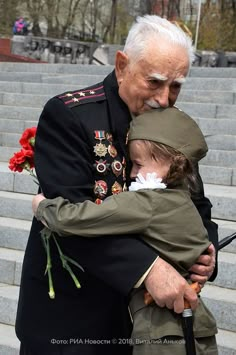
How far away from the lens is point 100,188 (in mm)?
2018

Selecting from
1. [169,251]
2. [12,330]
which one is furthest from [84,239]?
[12,330]

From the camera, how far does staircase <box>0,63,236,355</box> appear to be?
4238 millimetres

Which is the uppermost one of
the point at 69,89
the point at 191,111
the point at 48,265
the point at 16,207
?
the point at 48,265

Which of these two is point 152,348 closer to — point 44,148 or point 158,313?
point 158,313

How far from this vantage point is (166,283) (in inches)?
74.3

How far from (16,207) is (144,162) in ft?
12.6

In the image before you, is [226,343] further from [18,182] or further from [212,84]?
[212,84]

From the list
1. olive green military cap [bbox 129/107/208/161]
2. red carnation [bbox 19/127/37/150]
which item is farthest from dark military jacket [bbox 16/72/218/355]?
red carnation [bbox 19/127/37/150]

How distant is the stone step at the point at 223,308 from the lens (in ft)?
13.4

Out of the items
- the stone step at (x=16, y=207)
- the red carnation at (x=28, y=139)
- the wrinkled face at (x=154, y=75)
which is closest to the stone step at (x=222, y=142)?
the stone step at (x=16, y=207)

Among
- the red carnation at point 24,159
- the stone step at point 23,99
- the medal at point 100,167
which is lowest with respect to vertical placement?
the stone step at point 23,99

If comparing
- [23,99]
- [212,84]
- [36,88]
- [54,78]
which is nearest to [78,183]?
[23,99]

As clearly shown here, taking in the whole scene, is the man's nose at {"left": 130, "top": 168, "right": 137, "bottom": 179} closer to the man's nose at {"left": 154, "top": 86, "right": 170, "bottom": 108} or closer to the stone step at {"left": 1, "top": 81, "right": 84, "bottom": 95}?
the man's nose at {"left": 154, "top": 86, "right": 170, "bottom": 108}

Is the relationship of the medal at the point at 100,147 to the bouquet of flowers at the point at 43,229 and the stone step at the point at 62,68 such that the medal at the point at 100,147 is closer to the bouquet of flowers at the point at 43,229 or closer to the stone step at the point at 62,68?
the bouquet of flowers at the point at 43,229
